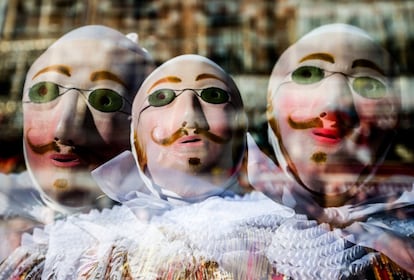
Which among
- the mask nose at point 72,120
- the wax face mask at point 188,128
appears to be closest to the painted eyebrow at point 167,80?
the wax face mask at point 188,128

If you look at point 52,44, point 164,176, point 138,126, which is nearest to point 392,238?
point 164,176

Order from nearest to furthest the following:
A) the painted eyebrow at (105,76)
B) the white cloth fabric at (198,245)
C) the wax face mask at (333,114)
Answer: the white cloth fabric at (198,245) → the wax face mask at (333,114) → the painted eyebrow at (105,76)

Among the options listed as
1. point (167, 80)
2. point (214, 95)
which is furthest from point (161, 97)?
point (214, 95)

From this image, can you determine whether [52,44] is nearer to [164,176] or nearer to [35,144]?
[35,144]

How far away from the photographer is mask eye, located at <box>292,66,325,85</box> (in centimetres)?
174

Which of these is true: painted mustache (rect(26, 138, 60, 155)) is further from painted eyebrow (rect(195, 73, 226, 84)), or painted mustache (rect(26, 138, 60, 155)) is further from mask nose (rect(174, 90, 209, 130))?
painted eyebrow (rect(195, 73, 226, 84))

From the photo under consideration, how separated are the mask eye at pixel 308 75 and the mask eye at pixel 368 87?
112mm

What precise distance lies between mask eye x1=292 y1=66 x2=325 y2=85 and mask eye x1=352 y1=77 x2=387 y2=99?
0.11 m

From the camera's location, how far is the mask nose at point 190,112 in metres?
Answer: 1.71

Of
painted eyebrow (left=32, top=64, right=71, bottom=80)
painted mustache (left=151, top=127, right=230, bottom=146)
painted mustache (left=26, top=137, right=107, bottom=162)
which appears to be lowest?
painted mustache (left=26, top=137, right=107, bottom=162)

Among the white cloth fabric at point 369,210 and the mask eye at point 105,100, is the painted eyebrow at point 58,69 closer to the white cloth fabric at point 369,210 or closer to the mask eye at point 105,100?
the mask eye at point 105,100

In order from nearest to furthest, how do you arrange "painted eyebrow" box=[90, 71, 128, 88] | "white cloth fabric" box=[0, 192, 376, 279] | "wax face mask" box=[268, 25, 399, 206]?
"white cloth fabric" box=[0, 192, 376, 279], "wax face mask" box=[268, 25, 399, 206], "painted eyebrow" box=[90, 71, 128, 88]

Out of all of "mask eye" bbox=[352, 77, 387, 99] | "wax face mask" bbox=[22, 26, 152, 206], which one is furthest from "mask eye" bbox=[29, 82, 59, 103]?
"mask eye" bbox=[352, 77, 387, 99]

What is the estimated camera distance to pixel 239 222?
1661 millimetres
